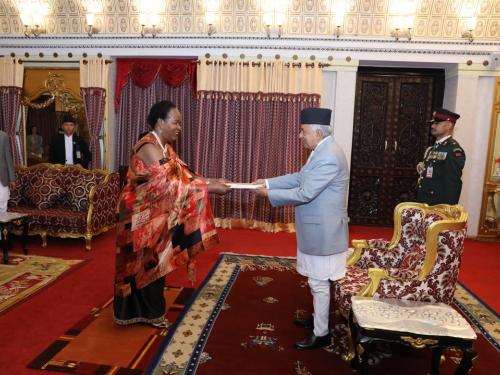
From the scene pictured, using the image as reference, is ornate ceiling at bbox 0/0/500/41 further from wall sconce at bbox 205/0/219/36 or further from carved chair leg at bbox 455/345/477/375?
carved chair leg at bbox 455/345/477/375

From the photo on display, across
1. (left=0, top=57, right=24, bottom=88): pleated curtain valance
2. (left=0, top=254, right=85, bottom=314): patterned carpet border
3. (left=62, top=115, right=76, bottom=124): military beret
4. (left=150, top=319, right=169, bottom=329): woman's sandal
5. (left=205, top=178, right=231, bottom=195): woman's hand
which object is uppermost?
(left=0, top=57, right=24, bottom=88): pleated curtain valance

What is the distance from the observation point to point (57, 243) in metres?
5.59

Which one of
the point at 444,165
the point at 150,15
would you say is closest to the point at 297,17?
the point at 150,15

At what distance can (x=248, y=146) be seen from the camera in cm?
663

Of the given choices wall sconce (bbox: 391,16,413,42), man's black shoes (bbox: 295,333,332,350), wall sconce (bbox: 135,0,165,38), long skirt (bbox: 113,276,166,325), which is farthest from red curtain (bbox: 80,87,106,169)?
man's black shoes (bbox: 295,333,332,350)

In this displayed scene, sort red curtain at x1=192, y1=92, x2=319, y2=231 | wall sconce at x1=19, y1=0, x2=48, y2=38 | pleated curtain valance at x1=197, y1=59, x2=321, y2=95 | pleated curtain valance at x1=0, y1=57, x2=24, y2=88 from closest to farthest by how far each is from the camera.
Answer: wall sconce at x1=19, y1=0, x2=48, y2=38 → pleated curtain valance at x1=197, y1=59, x2=321, y2=95 → red curtain at x1=192, y1=92, x2=319, y2=231 → pleated curtain valance at x1=0, y1=57, x2=24, y2=88

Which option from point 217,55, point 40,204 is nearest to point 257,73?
point 217,55

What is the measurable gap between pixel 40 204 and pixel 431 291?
16.6 feet

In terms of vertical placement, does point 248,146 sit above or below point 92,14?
below

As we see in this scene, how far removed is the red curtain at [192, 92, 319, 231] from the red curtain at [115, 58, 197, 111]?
510 mm

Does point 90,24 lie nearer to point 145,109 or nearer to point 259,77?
point 145,109

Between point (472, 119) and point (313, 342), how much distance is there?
4972 millimetres

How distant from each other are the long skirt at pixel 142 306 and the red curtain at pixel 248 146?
3495 millimetres

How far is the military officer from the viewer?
4.43 m
